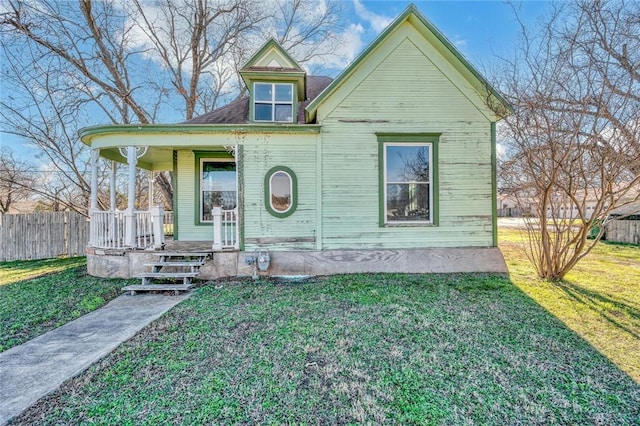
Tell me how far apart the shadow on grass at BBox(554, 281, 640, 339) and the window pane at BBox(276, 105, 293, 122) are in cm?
746

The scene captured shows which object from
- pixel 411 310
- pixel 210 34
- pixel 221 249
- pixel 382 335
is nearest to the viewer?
pixel 382 335

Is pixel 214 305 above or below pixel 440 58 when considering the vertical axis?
below

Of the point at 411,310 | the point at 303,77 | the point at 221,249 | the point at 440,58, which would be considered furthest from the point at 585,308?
the point at 303,77

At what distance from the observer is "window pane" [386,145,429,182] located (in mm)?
7402

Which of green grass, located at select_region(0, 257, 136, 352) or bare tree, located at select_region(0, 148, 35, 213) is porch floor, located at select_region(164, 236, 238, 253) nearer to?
green grass, located at select_region(0, 257, 136, 352)

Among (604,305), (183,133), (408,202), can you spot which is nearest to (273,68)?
(183,133)

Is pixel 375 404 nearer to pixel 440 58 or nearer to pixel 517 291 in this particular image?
pixel 517 291

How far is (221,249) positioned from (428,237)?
5.15m

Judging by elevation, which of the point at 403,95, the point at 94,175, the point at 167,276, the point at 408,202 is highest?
the point at 403,95

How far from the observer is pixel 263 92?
804 centimetres

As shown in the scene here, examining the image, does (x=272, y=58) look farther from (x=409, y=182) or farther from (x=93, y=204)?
(x=93, y=204)

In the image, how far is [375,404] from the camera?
2.46 m

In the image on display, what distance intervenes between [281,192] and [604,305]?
6.60 m

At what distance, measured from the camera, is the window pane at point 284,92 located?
8.06 m
